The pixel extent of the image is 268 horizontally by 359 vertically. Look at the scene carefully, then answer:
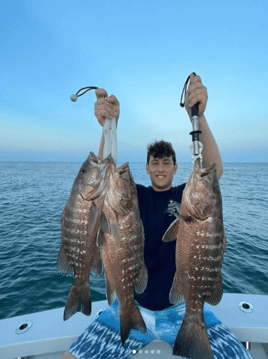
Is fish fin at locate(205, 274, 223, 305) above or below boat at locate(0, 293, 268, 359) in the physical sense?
above

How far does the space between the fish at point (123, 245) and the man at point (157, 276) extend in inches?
26.9

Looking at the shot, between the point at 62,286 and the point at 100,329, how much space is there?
5199 mm

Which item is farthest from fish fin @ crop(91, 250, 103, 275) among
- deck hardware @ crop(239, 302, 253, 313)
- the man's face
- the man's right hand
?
deck hardware @ crop(239, 302, 253, 313)

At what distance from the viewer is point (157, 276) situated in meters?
3.37

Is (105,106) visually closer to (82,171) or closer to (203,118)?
(82,171)

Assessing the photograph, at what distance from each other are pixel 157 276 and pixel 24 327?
8.17 feet

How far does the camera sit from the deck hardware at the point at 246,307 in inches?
157

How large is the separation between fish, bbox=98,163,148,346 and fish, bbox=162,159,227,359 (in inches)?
15.8

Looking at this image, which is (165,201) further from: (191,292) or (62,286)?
(62,286)

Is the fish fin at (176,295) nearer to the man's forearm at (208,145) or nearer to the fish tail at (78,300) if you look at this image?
the fish tail at (78,300)

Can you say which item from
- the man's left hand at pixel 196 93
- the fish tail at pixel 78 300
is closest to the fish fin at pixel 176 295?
the fish tail at pixel 78 300

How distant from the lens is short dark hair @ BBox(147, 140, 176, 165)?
3.97 metres

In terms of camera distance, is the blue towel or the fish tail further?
the blue towel

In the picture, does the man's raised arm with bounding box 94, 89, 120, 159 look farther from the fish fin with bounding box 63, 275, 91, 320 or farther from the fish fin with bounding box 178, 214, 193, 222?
the fish fin with bounding box 63, 275, 91, 320
